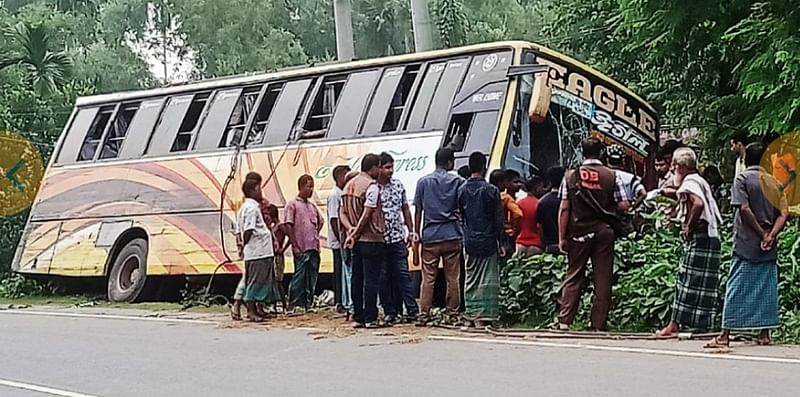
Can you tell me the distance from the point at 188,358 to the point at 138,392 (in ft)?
5.77

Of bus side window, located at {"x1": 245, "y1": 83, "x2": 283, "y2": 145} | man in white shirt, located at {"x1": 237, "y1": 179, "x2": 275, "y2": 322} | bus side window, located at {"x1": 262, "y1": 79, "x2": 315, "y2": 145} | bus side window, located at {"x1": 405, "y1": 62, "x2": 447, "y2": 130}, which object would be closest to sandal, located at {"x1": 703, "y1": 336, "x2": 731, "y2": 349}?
man in white shirt, located at {"x1": 237, "y1": 179, "x2": 275, "y2": 322}

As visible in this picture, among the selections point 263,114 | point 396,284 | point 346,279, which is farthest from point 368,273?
point 263,114

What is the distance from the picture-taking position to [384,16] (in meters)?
40.0

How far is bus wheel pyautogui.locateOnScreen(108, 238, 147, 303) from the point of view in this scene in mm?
17217

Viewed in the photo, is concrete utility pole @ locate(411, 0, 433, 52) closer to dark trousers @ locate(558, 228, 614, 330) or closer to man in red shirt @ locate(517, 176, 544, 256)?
man in red shirt @ locate(517, 176, 544, 256)

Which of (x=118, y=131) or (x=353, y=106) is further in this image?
(x=118, y=131)

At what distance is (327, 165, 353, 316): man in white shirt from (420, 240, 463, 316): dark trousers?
3.83ft

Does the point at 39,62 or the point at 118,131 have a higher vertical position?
the point at 39,62

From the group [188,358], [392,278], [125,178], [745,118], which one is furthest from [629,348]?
[125,178]

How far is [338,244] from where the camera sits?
13.1 meters

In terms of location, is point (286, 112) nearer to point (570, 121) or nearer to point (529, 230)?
point (570, 121)

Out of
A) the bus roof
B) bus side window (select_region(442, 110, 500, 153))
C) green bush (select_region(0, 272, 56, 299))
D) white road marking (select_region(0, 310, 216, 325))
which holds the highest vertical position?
the bus roof

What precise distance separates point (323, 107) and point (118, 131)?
4.56m

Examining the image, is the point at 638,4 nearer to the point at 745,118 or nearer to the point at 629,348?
the point at 745,118
